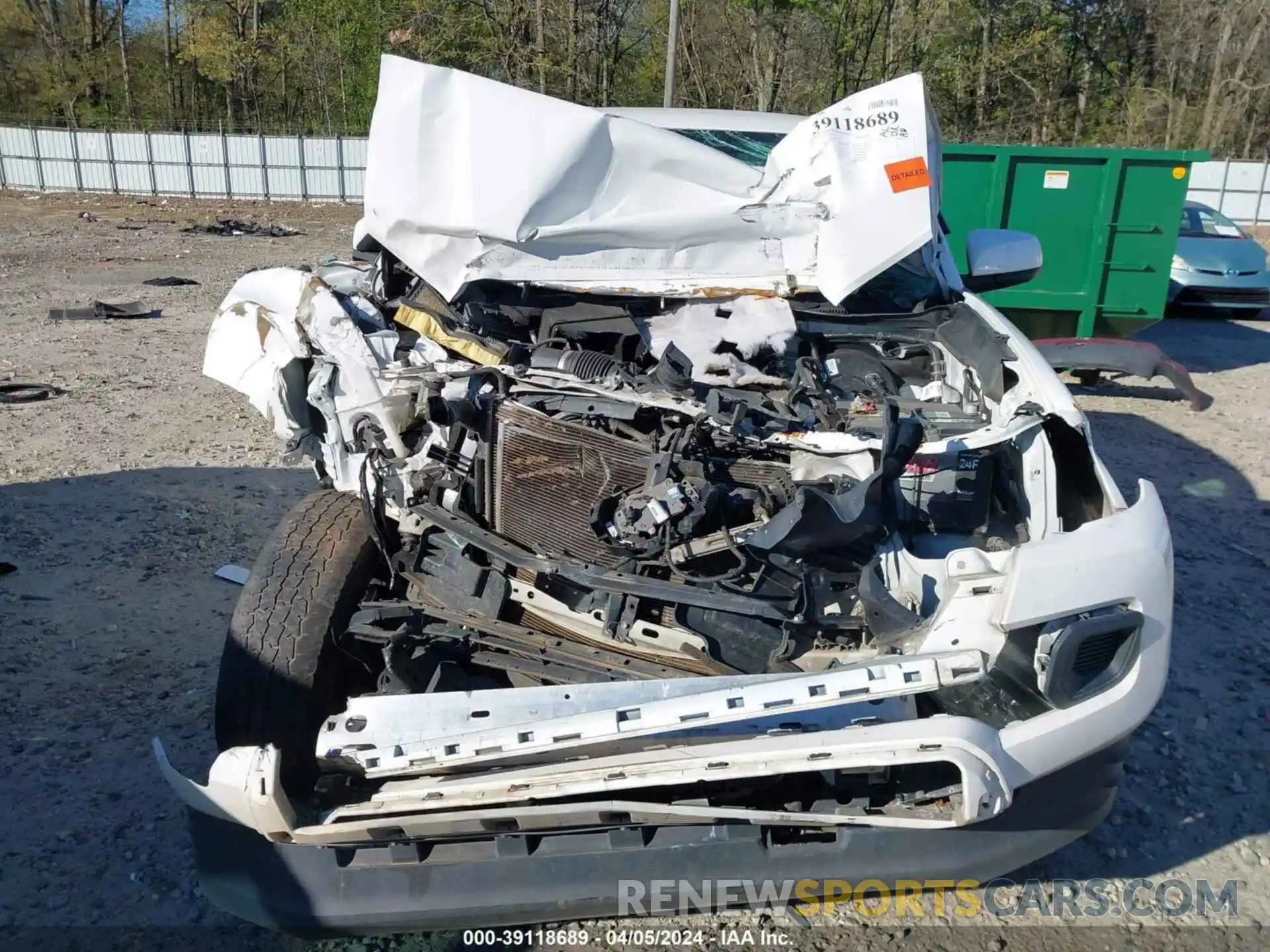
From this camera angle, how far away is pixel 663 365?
2701 mm

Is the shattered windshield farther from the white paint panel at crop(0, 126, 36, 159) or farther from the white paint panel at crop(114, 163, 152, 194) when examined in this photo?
the white paint panel at crop(0, 126, 36, 159)

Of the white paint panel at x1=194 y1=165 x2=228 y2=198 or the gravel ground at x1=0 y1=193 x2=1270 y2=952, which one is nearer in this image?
the gravel ground at x1=0 y1=193 x2=1270 y2=952

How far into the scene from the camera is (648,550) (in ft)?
7.61

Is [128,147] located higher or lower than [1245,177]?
lower

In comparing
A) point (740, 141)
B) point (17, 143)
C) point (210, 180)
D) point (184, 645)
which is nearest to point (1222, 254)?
point (740, 141)

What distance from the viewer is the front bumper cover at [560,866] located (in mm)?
2066

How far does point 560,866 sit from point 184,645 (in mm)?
2202

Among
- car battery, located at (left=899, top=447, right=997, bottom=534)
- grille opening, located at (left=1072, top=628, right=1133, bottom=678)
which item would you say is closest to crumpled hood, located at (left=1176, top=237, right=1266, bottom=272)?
car battery, located at (left=899, top=447, right=997, bottom=534)

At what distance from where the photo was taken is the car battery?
2543mm

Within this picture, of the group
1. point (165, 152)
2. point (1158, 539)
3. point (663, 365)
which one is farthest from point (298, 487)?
point (165, 152)

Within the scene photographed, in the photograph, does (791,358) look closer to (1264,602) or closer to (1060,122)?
(1264,602)

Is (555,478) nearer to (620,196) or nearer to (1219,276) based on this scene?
(620,196)

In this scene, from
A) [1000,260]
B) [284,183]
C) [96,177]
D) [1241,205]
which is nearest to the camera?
[1000,260]

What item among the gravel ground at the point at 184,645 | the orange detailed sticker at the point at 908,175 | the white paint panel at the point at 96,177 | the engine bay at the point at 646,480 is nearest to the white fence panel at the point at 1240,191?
the gravel ground at the point at 184,645
